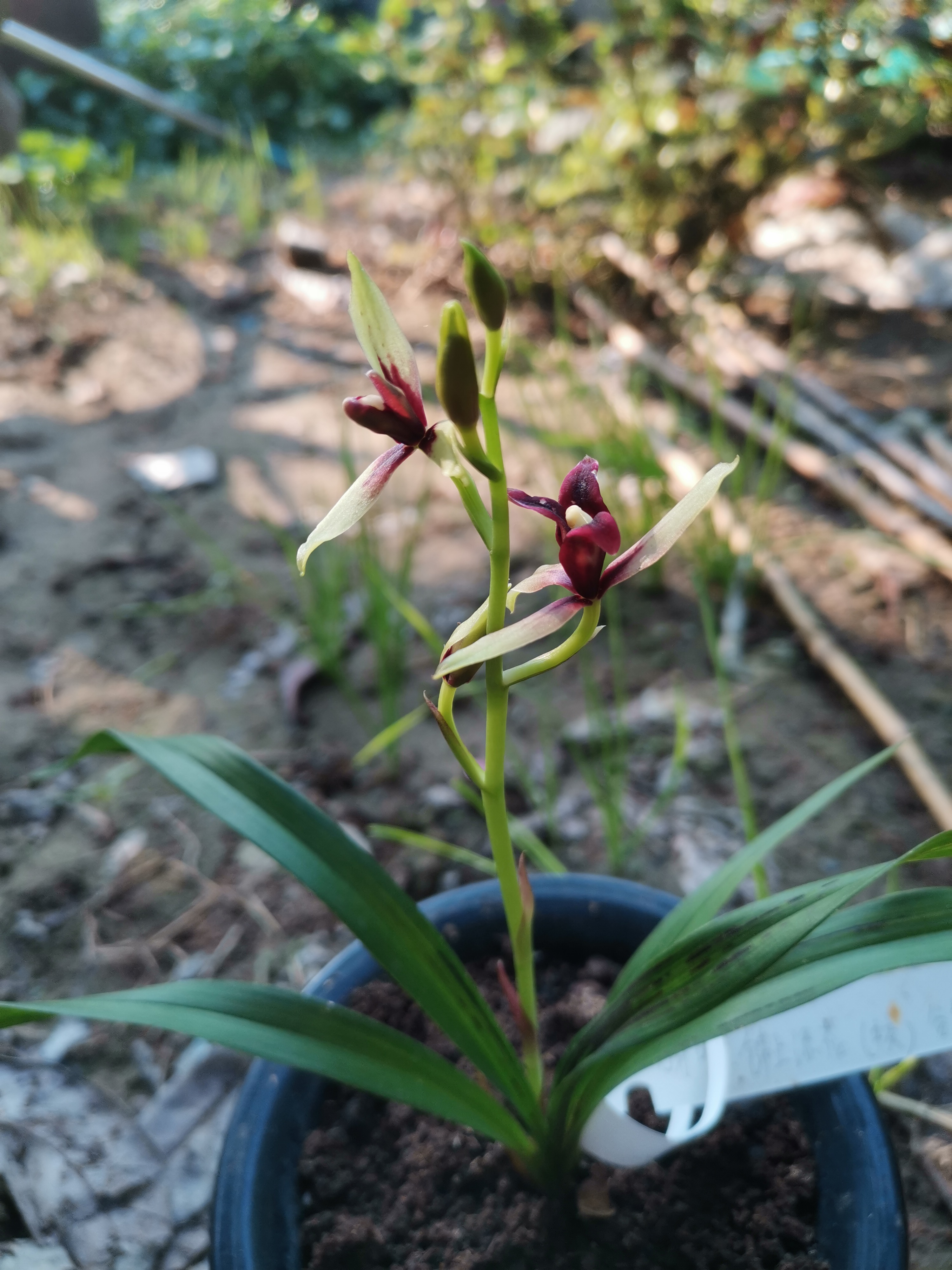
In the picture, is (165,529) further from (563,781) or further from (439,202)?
(439,202)

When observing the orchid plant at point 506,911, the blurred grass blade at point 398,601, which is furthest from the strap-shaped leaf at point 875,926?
the blurred grass blade at point 398,601

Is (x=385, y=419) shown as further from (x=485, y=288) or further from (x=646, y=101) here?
(x=646, y=101)

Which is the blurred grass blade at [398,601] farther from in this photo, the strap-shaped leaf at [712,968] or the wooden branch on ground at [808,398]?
the wooden branch on ground at [808,398]

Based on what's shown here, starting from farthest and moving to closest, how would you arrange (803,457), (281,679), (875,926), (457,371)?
(803,457), (281,679), (875,926), (457,371)

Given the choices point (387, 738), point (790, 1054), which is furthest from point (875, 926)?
point (387, 738)

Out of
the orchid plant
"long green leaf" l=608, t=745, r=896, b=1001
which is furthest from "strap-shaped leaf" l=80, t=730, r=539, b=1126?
"long green leaf" l=608, t=745, r=896, b=1001

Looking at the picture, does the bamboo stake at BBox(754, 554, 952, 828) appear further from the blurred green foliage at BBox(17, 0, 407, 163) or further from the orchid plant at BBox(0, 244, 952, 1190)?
the blurred green foliage at BBox(17, 0, 407, 163)
